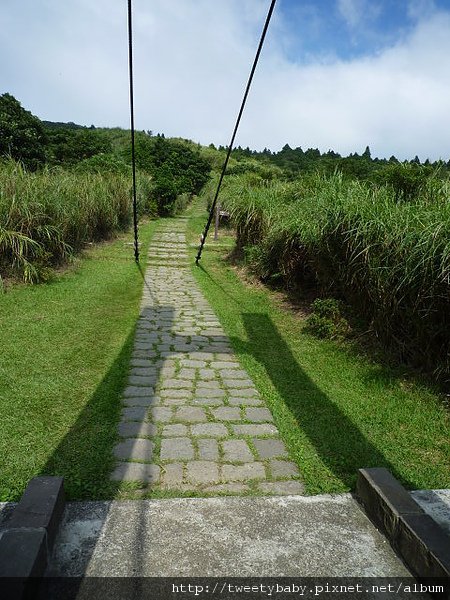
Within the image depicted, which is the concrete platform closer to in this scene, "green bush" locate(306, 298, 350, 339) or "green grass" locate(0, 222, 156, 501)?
"green grass" locate(0, 222, 156, 501)

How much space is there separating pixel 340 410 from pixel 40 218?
241 inches

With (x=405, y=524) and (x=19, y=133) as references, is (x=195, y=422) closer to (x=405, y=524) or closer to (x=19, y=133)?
(x=405, y=524)

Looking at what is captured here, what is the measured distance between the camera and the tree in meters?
22.4

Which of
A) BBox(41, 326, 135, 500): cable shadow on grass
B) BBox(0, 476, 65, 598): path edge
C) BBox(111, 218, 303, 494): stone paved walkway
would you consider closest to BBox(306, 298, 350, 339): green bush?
BBox(111, 218, 303, 494): stone paved walkway

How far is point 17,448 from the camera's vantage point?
→ 2.54 metres

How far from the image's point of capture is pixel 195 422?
3008 millimetres

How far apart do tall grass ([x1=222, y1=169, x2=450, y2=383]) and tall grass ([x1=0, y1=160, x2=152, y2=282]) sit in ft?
13.4

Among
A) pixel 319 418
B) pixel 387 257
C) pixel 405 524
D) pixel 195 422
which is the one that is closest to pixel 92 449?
pixel 195 422

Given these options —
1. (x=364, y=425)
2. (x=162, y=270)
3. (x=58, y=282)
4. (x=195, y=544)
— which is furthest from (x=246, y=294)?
(x=195, y=544)

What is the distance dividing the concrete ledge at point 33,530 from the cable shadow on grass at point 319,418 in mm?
1532

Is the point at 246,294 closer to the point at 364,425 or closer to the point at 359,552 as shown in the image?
the point at 364,425

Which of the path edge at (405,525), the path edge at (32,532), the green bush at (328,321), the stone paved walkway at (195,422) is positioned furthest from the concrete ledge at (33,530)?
the green bush at (328,321)

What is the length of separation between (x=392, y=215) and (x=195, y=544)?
355 centimetres

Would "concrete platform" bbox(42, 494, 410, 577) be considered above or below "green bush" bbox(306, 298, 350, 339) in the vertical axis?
below
